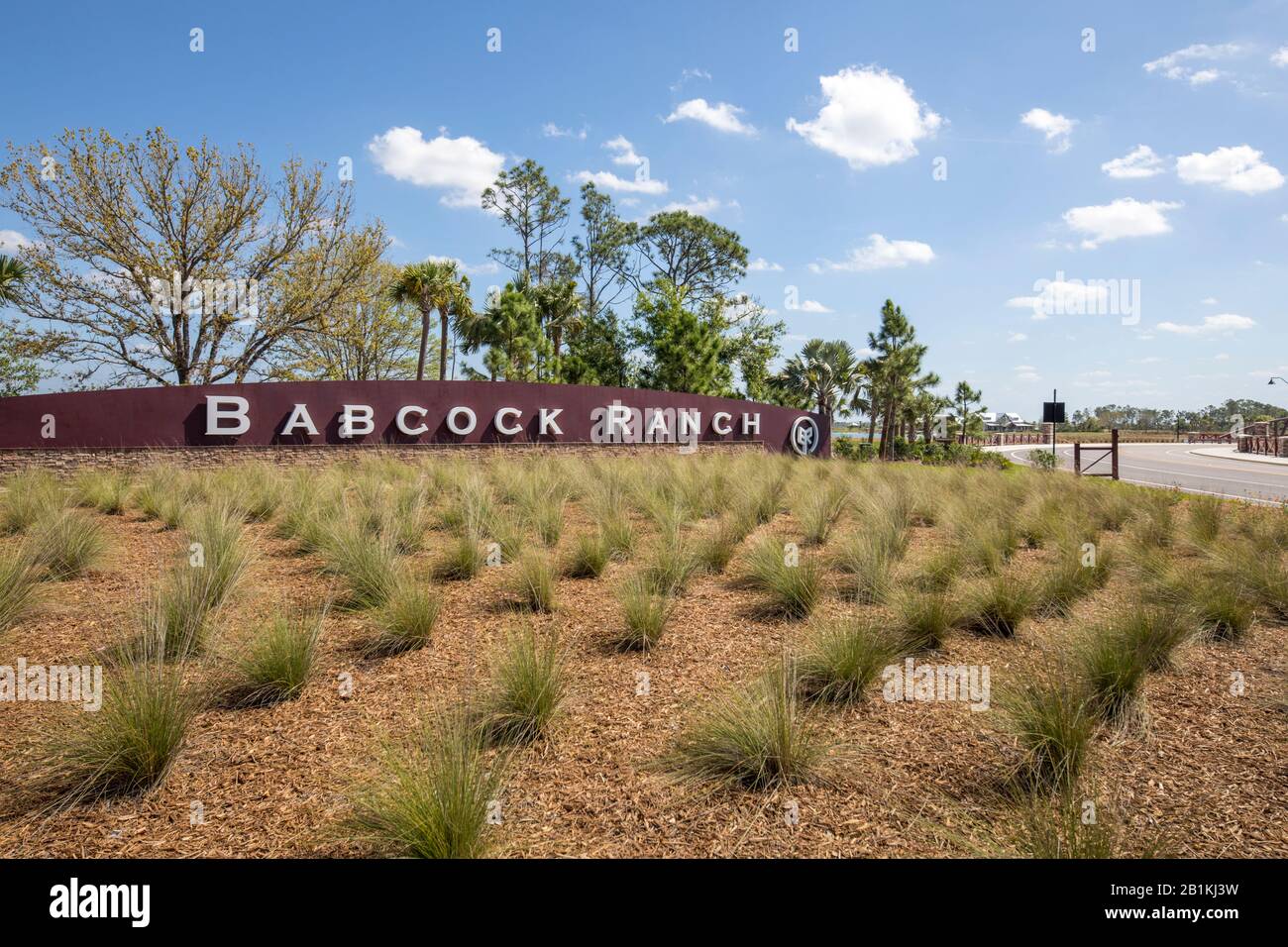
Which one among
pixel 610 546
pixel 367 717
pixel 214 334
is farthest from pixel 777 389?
pixel 367 717

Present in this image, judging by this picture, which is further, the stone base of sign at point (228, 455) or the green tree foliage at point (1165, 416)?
the green tree foliage at point (1165, 416)

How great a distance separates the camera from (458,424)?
20.3 metres

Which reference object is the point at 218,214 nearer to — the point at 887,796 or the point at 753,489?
the point at 753,489

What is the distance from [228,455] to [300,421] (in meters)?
2.00

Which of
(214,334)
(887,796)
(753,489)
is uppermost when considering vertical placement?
(214,334)

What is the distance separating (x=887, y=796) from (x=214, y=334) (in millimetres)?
30814

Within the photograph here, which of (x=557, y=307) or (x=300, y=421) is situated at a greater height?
(x=557, y=307)

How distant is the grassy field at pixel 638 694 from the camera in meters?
2.78

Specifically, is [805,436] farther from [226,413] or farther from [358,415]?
[226,413]

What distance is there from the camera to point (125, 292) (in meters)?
24.3

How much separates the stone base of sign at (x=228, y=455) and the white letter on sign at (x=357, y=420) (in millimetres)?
467

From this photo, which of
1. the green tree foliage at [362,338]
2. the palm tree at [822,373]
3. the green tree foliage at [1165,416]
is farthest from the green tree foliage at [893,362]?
the green tree foliage at [1165,416]

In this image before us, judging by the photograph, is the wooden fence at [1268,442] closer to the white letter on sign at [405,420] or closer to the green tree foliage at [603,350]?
the green tree foliage at [603,350]

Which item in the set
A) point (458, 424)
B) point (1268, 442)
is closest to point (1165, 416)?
point (1268, 442)
